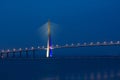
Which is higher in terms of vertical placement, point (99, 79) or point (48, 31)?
point (48, 31)

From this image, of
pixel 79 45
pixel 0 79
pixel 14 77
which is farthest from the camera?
pixel 79 45

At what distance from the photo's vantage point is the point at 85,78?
2392cm

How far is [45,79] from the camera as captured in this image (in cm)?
2334

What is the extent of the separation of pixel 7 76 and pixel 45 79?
6.79 feet

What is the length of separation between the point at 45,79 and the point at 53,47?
1867 cm

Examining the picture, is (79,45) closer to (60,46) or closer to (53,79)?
(60,46)

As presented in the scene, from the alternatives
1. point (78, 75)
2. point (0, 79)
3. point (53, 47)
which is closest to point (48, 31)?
point (53, 47)

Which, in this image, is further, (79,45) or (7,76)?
(79,45)

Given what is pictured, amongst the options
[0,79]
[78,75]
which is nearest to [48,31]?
[78,75]

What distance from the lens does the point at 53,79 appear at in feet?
75.8

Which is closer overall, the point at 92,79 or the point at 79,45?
the point at 92,79

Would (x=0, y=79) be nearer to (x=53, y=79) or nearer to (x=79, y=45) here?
(x=53, y=79)

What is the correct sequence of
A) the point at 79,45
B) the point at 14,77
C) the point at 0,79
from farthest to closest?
the point at 79,45, the point at 14,77, the point at 0,79

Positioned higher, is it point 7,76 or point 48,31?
point 48,31
